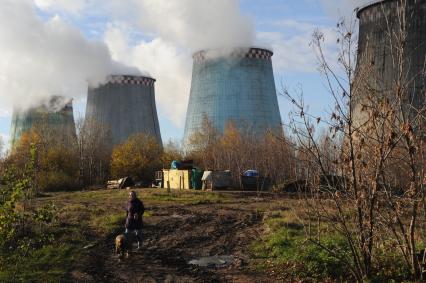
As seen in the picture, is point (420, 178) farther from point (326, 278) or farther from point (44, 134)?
point (44, 134)

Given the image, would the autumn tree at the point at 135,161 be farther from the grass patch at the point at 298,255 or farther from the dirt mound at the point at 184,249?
the grass patch at the point at 298,255

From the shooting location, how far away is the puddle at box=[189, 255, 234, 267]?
8.84 m

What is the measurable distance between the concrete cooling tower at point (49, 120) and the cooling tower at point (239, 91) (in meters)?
9.35

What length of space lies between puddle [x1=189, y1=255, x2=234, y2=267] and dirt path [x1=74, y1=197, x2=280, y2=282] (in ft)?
0.39

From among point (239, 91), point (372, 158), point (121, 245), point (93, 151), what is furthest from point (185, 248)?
point (239, 91)

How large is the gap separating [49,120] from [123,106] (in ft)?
18.1

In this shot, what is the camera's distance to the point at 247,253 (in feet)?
31.3

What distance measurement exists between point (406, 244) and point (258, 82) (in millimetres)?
32027

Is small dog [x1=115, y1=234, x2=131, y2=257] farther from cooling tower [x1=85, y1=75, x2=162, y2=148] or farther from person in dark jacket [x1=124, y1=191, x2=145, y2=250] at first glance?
cooling tower [x1=85, y1=75, x2=162, y2=148]

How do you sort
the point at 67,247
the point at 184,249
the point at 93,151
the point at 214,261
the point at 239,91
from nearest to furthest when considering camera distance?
the point at 214,261 → the point at 67,247 → the point at 184,249 → the point at 93,151 → the point at 239,91

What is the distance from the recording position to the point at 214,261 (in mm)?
9125

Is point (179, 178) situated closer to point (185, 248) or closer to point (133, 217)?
point (185, 248)

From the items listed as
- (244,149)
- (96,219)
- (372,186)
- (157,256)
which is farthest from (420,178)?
(244,149)

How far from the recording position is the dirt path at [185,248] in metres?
7.98
